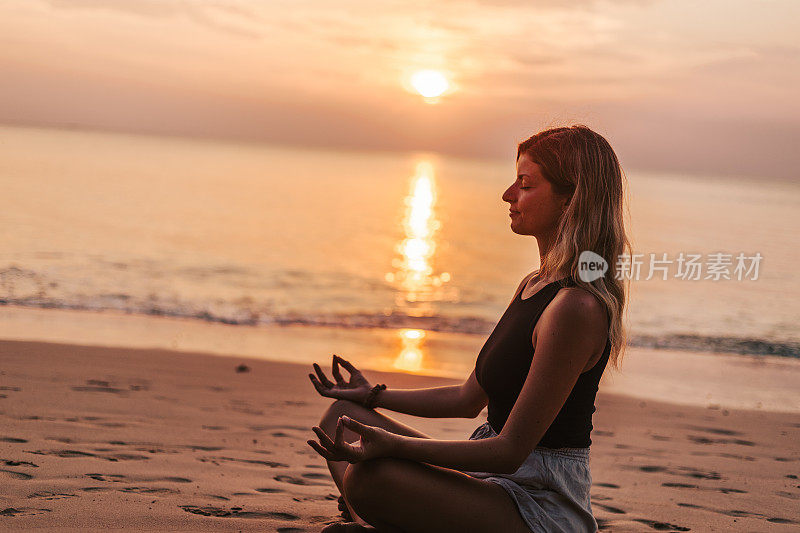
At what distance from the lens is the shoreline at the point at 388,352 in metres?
8.53

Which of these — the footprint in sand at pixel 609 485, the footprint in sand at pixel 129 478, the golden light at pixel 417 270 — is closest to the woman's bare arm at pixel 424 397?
the footprint in sand at pixel 129 478

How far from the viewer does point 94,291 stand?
12.9 m

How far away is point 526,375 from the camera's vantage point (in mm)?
2604

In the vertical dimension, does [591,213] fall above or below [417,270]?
below

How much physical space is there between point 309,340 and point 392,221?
21622 millimetres

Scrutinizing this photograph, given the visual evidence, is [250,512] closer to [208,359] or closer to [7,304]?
[208,359]

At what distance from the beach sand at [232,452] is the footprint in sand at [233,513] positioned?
10 mm

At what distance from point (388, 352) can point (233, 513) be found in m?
6.33

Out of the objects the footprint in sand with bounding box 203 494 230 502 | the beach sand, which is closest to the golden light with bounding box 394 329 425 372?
the beach sand

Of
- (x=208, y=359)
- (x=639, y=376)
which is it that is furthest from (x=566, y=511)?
(x=639, y=376)

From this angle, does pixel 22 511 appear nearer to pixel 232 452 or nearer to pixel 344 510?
pixel 344 510

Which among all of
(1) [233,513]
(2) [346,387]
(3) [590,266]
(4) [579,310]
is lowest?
(1) [233,513]

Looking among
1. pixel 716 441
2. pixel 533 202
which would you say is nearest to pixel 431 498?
pixel 533 202

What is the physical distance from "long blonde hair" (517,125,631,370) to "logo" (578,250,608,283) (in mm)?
13
